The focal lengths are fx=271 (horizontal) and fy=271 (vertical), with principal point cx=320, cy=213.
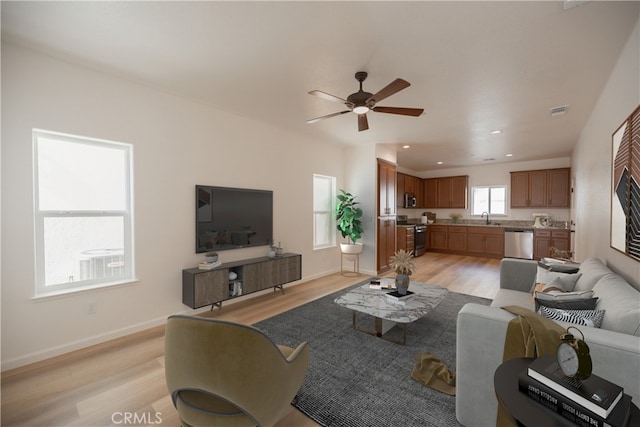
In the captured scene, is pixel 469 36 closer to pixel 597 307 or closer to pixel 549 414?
pixel 597 307

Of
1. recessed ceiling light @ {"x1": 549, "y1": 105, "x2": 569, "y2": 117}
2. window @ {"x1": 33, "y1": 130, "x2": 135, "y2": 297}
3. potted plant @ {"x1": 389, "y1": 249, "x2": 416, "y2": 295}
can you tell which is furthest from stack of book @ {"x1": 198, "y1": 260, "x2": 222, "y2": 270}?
recessed ceiling light @ {"x1": 549, "y1": 105, "x2": 569, "y2": 117}

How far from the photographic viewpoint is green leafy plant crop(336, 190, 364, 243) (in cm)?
543

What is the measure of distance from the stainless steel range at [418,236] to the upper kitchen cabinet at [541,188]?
247 cm

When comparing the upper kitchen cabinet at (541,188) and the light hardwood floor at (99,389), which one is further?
the upper kitchen cabinet at (541,188)

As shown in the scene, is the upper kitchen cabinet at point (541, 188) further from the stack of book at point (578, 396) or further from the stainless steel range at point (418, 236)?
the stack of book at point (578, 396)

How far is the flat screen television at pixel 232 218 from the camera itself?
11.7 feet

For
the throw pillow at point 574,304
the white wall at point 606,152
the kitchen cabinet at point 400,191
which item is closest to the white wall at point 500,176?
the kitchen cabinet at point 400,191

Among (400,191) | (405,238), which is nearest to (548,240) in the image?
(405,238)

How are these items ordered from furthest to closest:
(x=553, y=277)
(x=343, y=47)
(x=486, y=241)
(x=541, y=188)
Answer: (x=486, y=241), (x=541, y=188), (x=553, y=277), (x=343, y=47)

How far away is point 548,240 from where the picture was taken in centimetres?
662

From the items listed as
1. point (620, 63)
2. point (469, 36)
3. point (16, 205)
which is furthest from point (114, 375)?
point (620, 63)

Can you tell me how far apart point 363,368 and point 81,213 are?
122 inches

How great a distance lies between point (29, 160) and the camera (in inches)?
93.5

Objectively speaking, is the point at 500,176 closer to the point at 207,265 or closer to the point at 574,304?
the point at 574,304
